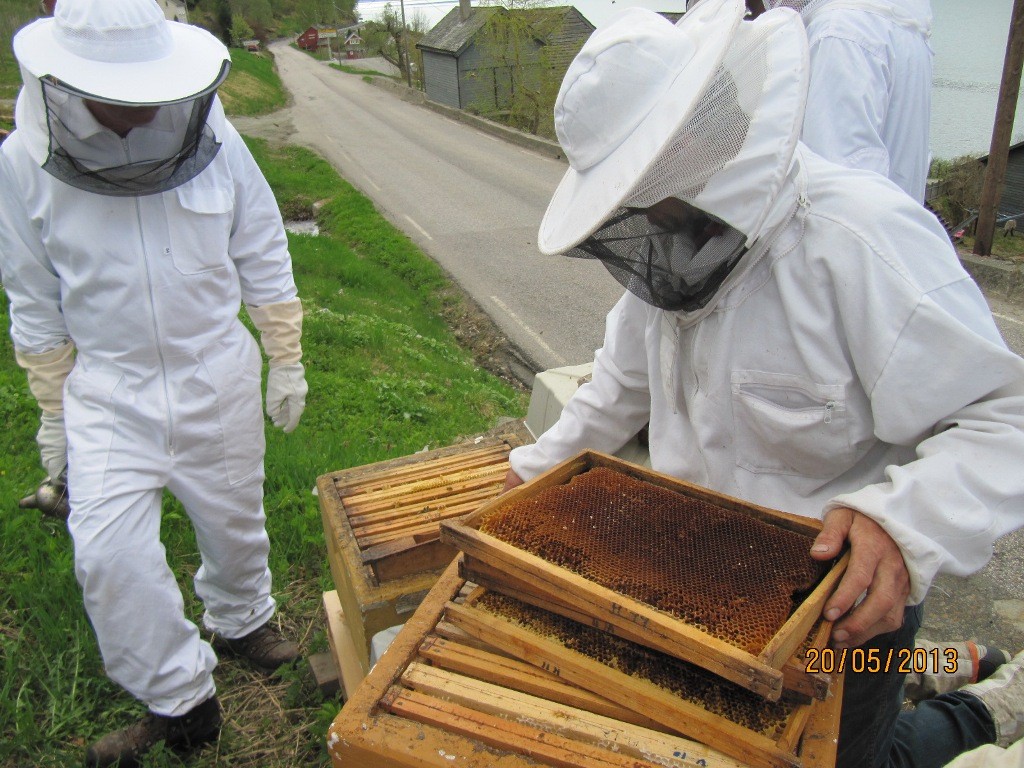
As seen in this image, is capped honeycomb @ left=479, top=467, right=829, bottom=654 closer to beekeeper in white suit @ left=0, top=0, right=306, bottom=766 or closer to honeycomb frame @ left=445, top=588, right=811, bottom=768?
honeycomb frame @ left=445, top=588, right=811, bottom=768

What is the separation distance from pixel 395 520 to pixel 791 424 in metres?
1.30

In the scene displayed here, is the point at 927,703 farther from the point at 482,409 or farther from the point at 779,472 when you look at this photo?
the point at 482,409

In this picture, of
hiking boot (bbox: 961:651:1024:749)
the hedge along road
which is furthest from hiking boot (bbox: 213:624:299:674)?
the hedge along road

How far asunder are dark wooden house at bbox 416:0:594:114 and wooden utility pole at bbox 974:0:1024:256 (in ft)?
47.4

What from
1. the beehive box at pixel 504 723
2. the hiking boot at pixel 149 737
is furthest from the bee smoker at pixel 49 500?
the beehive box at pixel 504 723

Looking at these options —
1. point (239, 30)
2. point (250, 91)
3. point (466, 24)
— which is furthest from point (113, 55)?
point (239, 30)

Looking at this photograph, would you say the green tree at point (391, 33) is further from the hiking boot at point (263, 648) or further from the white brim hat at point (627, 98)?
the white brim hat at point (627, 98)

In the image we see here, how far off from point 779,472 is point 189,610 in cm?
254

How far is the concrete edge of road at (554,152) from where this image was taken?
7516mm

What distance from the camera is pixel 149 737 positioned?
243 cm

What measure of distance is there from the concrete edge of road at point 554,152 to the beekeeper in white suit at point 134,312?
24.8 ft

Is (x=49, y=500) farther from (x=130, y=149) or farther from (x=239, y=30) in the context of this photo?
(x=239, y=30)

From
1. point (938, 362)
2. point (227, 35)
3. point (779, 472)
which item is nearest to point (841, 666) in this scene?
point (779, 472)

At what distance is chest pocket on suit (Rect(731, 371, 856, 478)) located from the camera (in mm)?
1525
